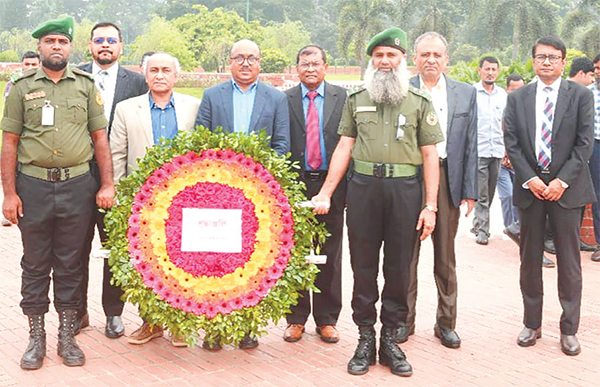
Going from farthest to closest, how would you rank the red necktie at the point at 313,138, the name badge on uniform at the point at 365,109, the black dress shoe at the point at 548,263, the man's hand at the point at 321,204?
the black dress shoe at the point at 548,263, the red necktie at the point at 313,138, the man's hand at the point at 321,204, the name badge on uniform at the point at 365,109

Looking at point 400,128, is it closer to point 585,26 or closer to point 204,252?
point 204,252

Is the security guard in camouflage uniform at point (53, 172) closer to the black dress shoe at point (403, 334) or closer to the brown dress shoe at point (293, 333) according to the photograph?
the brown dress shoe at point (293, 333)

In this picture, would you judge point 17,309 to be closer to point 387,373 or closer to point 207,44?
point 387,373

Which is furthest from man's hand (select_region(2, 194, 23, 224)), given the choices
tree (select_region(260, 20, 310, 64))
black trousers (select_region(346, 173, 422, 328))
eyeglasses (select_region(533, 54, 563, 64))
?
tree (select_region(260, 20, 310, 64))

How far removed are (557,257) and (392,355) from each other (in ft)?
4.79

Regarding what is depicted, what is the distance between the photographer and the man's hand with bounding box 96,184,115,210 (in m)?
5.09

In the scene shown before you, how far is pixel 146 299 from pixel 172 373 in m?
0.49

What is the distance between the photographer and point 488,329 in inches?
232

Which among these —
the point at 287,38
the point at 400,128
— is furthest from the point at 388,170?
the point at 287,38

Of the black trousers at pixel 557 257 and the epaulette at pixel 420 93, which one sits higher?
the epaulette at pixel 420 93

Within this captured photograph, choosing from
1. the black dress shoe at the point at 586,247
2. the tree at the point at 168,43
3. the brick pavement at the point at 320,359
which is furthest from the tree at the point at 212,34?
the brick pavement at the point at 320,359

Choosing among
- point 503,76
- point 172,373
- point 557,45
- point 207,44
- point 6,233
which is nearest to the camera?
point 172,373

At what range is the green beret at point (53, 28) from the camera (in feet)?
16.1

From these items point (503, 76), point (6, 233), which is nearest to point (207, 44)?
point (503, 76)
